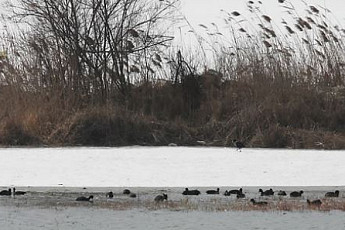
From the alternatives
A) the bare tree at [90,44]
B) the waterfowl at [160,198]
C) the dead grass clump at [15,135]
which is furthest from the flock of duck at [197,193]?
the bare tree at [90,44]

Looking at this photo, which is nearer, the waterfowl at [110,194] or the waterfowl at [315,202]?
the waterfowl at [315,202]

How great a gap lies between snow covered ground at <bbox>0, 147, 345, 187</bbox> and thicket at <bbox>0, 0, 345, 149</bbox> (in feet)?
2.82

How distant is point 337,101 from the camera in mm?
13086

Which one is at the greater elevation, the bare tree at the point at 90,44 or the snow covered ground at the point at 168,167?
the bare tree at the point at 90,44

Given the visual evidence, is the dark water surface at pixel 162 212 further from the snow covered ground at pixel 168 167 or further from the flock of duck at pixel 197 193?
the snow covered ground at pixel 168 167

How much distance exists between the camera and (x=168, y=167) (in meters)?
10.3

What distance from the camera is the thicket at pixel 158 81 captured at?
1233 centimetres

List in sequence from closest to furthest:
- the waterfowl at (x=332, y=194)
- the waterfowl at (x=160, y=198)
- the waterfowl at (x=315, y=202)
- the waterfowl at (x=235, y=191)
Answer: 1. the waterfowl at (x=315, y=202)
2. the waterfowl at (x=160, y=198)
3. the waterfowl at (x=332, y=194)
4. the waterfowl at (x=235, y=191)

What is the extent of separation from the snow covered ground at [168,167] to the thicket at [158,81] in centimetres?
86

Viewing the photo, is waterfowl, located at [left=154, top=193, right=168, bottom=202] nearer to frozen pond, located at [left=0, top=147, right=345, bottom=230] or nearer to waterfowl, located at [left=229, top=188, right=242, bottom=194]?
frozen pond, located at [left=0, top=147, right=345, bottom=230]

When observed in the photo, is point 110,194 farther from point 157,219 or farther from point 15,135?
point 15,135

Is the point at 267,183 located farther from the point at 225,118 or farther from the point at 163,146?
the point at 225,118

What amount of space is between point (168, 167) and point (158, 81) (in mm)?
3706

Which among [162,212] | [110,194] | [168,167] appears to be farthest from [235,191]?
[168,167]
